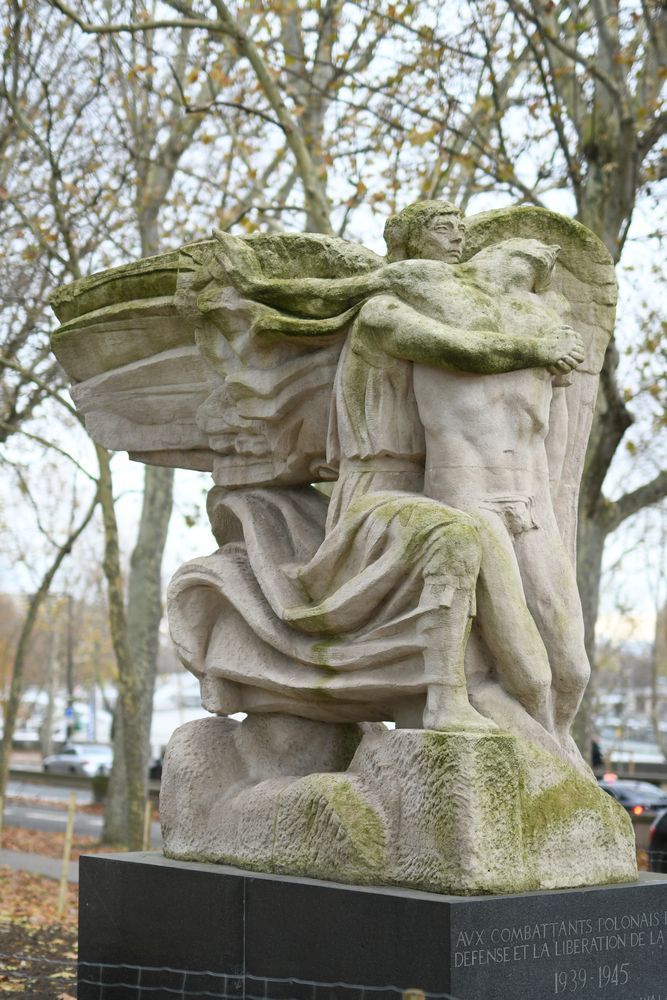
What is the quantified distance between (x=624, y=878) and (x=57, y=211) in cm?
917

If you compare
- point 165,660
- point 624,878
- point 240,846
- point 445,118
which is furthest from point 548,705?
point 165,660

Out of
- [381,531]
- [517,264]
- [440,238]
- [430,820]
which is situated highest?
[440,238]

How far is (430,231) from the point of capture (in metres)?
6.34

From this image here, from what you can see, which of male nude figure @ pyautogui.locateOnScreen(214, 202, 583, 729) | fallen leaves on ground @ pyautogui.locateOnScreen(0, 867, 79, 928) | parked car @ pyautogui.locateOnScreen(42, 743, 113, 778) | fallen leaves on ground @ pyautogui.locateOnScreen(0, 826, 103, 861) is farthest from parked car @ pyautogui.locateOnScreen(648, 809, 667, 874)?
parked car @ pyautogui.locateOnScreen(42, 743, 113, 778)

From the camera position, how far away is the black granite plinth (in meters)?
5.07

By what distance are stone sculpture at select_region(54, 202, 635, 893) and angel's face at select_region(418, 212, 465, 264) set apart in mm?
11

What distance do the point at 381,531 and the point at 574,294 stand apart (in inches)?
67.5

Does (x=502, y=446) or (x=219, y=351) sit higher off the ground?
(x=219, y=351)

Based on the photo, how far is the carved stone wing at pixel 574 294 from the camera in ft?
21.2

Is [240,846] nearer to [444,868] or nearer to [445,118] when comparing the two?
[444,868]

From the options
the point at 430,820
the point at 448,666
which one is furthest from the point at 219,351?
the point at 430,820

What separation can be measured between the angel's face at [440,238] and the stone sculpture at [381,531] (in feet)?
0.03

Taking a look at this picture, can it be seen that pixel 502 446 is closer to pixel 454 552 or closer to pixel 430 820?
pixel 454 552

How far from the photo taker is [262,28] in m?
13.4
